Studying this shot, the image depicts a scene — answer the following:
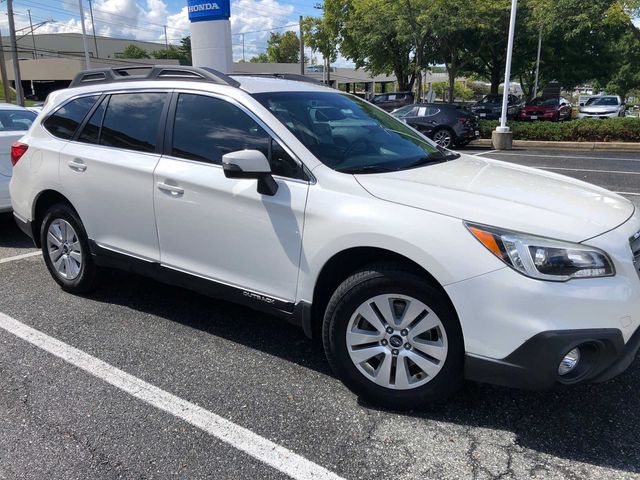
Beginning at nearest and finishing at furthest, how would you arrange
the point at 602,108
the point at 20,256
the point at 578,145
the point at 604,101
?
1. the point at 20,256
2. the point at 578,145
3. the point at 602,108
4. the point at 604,101

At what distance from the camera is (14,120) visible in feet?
22.5

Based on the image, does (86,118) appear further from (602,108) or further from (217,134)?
(602,108)

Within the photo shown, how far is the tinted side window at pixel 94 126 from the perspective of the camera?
4.11 meters

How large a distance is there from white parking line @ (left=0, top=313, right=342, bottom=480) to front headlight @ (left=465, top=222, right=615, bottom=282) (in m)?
1.24

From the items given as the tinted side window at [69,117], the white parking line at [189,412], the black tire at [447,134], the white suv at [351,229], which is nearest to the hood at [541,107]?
the black tire at [447,134]

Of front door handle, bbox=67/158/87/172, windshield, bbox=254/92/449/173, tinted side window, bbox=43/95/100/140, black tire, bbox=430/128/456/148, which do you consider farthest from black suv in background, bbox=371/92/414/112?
front door handle, bbox=67/158/87/172

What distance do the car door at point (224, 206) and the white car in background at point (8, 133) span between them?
347 centimetres

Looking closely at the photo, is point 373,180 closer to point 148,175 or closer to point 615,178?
point 148,175

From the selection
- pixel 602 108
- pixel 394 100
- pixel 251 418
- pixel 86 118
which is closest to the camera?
pixel 251 418

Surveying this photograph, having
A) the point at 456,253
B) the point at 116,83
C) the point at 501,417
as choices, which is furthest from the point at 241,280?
the point at 116,83

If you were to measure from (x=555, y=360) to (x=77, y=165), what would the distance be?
3536 millimetres

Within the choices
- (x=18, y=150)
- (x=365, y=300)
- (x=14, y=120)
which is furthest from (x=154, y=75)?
(x=14, y=120)

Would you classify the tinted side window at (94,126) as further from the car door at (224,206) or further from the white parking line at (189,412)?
the white parking line at (189,412)

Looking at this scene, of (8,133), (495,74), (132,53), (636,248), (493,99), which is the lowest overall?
(493,99)
